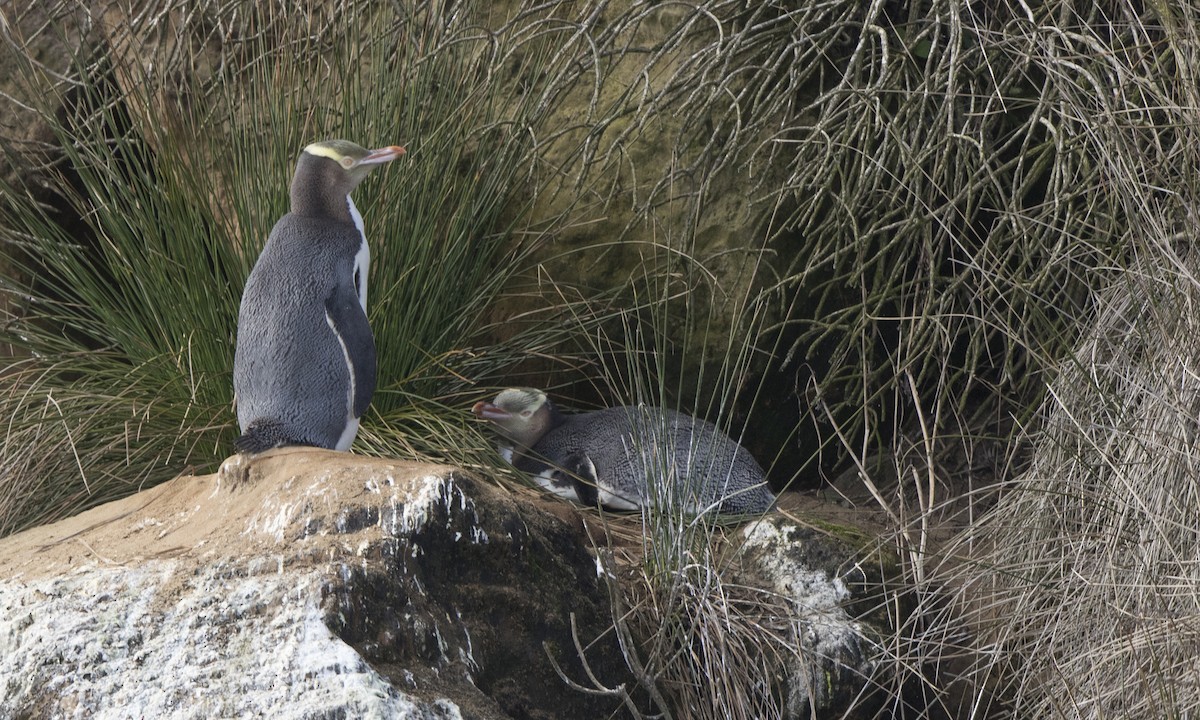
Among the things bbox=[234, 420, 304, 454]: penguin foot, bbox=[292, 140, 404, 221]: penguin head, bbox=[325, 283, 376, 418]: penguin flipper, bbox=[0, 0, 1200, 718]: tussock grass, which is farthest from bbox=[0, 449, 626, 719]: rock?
bbox=[292, 140, 404, 221]: penguin head

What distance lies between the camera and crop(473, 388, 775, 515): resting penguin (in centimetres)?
335

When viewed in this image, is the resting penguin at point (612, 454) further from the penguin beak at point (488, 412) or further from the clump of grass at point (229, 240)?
the clump of grass at point (229, 240)

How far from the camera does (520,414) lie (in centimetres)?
376

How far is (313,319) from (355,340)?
113mm

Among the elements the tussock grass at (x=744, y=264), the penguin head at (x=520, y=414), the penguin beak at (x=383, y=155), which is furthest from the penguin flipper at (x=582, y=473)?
the penguin beak at (x=383, y=155)

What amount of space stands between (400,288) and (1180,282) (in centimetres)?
200

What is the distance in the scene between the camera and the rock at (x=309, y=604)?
2232mm

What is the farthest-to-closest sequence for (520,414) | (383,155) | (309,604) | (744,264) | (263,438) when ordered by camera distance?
(744,264), (520,414), (383,155), (263,438), (309,604)

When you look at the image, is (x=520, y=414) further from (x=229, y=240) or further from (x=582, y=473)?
(x=229, y=240)

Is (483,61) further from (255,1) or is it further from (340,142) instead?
(340,142)

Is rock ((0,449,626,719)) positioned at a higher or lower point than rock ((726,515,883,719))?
higher

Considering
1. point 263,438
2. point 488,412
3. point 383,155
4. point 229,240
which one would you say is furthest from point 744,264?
point 263,438

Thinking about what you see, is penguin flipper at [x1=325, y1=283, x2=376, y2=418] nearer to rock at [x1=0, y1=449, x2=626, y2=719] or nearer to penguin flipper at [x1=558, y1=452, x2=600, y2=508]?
rock at [x1=0, y1=449, x2=626, y2=719]

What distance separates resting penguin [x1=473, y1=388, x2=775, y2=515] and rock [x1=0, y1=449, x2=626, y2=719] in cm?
58
